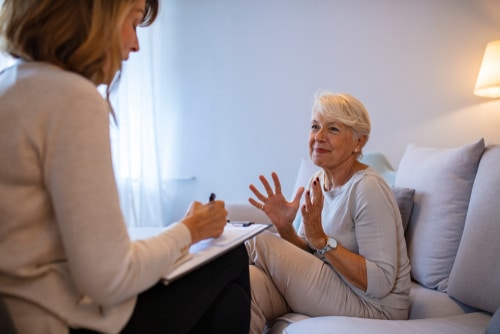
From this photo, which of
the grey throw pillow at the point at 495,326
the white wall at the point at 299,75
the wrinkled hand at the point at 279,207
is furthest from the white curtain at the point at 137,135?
the grey throw pillow at the point at 495,326

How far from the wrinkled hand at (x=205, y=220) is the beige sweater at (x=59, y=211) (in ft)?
0.66

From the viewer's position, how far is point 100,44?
2.14 ft

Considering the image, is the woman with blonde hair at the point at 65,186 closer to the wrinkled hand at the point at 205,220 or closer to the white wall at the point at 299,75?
the wrinkled hand at the point at 205,220

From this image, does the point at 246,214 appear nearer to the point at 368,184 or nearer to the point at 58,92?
the point at 368,184

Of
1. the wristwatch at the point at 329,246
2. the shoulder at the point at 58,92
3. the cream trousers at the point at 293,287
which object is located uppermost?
the shoulder at the point at 58,92

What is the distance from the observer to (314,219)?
3.74ft

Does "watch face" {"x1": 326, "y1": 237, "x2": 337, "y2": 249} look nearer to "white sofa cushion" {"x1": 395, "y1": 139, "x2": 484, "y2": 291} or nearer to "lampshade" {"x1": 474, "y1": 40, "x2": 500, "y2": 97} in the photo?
"white sofa cushion" {"x1": 395, "y1": 139, "x2": 484, "y2": 291}

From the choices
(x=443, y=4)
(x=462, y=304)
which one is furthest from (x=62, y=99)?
(x=443, y=4)

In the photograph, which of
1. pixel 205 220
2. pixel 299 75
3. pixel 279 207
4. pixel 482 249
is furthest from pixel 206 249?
pixel 299 75

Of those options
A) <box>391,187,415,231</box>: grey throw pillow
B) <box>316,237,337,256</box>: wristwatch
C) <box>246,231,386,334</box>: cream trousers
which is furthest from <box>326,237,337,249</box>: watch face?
<box>391,187,415,231</box>: grey throw pillow

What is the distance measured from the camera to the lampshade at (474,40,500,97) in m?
1.77

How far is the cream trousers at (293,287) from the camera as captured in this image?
1.14 m

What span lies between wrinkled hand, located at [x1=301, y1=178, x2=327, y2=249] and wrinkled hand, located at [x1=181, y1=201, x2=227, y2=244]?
318 millimetres

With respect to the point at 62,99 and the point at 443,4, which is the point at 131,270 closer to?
the point at 62,99
